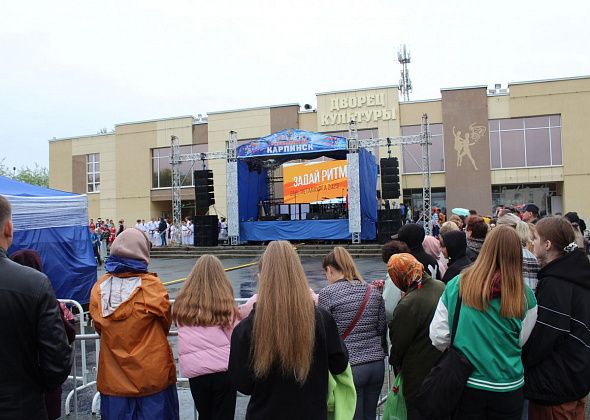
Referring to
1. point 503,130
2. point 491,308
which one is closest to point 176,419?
point 491,308

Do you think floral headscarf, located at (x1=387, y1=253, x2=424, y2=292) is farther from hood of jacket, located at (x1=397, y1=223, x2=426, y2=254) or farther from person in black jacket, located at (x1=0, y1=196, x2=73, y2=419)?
person in black jacket, located at (x1=0, y1=196, x2=73, y2=419)

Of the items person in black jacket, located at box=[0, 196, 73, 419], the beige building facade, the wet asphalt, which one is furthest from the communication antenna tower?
person in black jacket, located at box=[0, 196, 73, 419]

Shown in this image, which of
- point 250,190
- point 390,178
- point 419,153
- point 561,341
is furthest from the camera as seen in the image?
point 419,153

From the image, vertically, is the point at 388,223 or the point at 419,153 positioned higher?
the point at 419,153

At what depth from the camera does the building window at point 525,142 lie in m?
29.3

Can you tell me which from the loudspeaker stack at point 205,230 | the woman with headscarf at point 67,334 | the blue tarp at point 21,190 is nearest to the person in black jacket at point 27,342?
the woman with headscarf at point 67,334

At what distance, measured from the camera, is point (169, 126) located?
35562 mm

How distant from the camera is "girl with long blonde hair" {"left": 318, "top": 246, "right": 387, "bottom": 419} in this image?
3.18 meters

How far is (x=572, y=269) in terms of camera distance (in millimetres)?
2820

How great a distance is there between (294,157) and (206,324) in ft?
65.7

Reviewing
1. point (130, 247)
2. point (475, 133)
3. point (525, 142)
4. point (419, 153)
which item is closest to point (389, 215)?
point (419, 153)

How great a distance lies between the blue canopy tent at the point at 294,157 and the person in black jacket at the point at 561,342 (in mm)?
17931

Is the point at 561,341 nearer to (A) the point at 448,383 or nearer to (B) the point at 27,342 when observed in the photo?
(A) the point at 448,383

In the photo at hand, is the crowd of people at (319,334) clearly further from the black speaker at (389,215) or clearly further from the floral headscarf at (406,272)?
the black speaker at (389,215)
